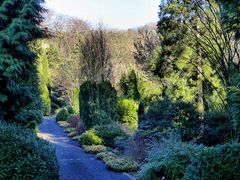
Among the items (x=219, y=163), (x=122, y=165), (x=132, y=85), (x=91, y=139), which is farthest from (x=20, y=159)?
(x=132, y=85)

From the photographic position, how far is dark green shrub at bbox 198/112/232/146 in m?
9.08

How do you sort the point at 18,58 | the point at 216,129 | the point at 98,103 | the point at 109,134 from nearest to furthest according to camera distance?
the point at 18,58
the point at 216,129
the point at 109,134
the point at 98,103

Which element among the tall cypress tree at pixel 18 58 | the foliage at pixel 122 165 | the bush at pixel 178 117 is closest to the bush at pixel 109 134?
the bush at pixel 178 117

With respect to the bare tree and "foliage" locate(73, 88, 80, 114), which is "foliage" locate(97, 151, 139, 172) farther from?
"foliage" locate(73, 88, 80, 114)

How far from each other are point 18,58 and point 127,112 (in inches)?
469

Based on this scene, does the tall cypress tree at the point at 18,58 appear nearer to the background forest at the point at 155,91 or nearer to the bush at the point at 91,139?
the background forest at the point at 155,91

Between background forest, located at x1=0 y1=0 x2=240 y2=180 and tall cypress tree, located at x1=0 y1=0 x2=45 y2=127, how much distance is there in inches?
1.0

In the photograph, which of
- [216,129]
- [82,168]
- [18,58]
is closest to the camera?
[18,58]

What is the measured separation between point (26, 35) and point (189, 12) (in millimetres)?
8573

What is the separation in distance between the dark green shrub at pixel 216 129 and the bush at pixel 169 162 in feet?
6.72

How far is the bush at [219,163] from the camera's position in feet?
16.4

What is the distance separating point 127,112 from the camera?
64.7 feet

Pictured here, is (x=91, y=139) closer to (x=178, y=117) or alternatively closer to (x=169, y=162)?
(x=178, y=117)

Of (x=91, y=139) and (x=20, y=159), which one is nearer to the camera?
(x=20, y=159)
